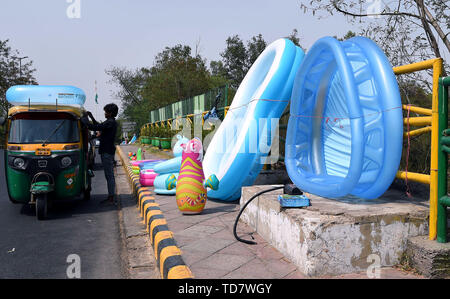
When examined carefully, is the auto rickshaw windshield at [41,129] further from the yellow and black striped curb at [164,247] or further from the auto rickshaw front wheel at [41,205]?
the yellow and black striped curb at [164,247]

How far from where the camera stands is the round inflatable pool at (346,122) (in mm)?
3582

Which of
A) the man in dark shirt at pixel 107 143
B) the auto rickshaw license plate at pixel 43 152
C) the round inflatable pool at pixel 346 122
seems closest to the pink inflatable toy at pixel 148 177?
the man in dark shirt at pixel 107 143

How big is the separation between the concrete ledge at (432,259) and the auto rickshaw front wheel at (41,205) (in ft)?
17.4

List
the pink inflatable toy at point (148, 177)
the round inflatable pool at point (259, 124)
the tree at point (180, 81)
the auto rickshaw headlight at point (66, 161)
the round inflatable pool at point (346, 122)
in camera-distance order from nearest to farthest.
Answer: the round inflatable pool at point (346, 122) → the round inflatable pool at point (259, 124) → the auto rickshaw headlight at point (66, 161) → the pink inflatable toy at point (148, 177) → the tree at point (180, 81)

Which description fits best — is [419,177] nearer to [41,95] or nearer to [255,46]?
[41,95]

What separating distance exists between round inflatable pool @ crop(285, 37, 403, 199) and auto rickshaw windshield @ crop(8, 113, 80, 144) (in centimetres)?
392

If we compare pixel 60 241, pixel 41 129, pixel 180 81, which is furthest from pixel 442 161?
pixel 180 81

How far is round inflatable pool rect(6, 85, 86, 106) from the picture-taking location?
6586mm

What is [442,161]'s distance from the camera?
3203 millimetres

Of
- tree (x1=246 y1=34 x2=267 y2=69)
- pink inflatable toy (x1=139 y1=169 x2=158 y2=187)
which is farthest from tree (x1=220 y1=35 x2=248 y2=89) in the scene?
pink inflatable toy (x1=139 y1=169 x2=158 y2=187)

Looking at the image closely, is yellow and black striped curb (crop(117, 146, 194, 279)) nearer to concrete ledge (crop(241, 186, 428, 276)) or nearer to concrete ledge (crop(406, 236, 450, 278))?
concrete ledge (crop(241, 186, 428, 276))
